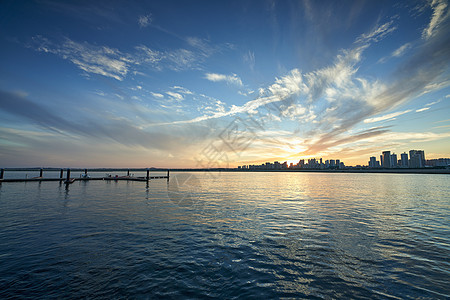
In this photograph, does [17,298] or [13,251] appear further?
[13,251]

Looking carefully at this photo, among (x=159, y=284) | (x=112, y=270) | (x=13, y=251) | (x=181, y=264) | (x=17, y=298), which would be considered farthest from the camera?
(x=13, y=251)

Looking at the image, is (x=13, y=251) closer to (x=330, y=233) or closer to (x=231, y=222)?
(x=231, y=222)

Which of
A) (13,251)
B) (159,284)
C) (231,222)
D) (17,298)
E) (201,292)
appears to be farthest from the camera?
(231,222)

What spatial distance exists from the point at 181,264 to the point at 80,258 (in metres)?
5.27

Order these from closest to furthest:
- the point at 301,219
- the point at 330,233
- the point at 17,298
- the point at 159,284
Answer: the point at 17,298 < the point at 159,284 < the point at 330,233 < the point at 301,219

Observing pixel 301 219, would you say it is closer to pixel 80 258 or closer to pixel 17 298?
pixel 80 258

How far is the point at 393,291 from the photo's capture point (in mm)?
7418

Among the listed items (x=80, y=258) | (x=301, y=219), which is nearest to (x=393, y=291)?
(x=301, y=219)

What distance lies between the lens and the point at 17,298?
22.3 feet

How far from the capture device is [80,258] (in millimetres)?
9938

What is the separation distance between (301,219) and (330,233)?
439cm

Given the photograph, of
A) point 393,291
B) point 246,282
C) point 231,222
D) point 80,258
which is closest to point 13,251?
point 80,258

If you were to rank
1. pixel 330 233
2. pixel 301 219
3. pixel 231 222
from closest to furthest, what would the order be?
pixel 330 233 → pixel 231 222 → pixel 301 219

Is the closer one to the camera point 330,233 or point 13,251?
point 13,251
